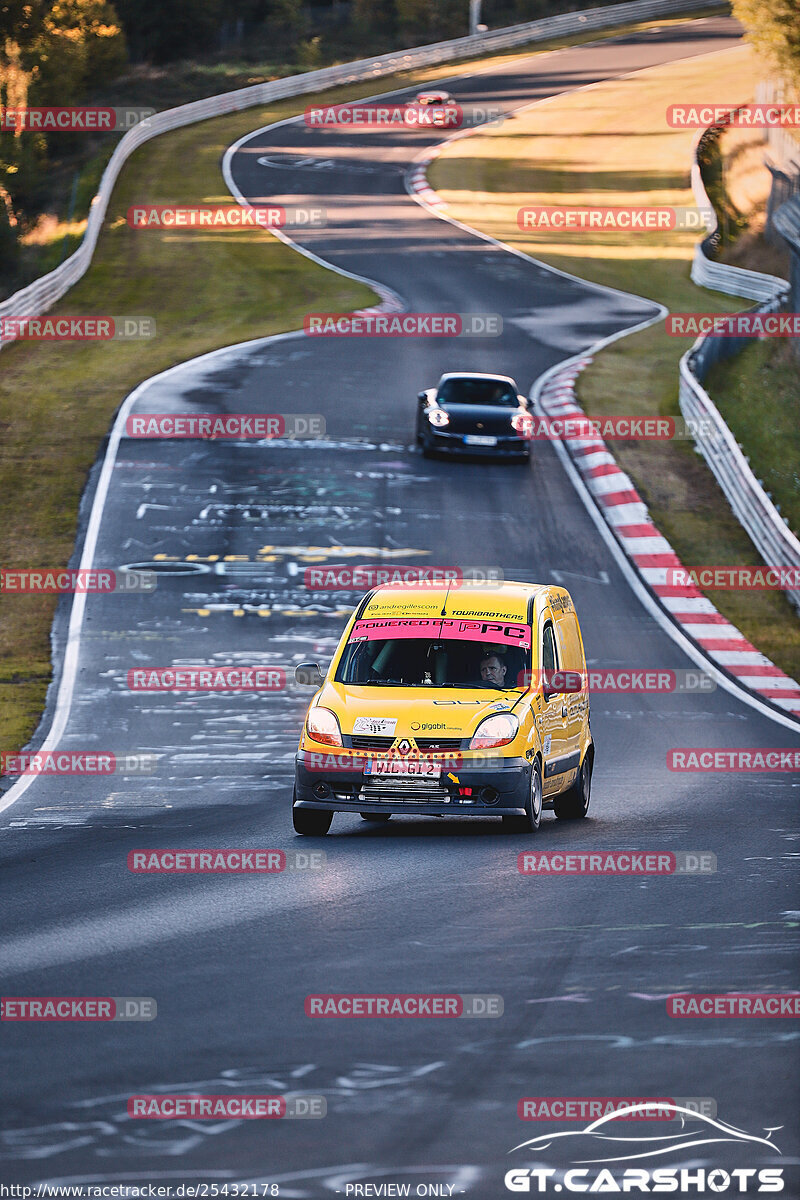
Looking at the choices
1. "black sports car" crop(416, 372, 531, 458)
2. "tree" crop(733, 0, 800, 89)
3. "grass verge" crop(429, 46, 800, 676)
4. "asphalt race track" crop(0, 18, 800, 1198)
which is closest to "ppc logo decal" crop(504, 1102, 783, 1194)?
"asphalt race track" crop(0, 18, 800, 1198)

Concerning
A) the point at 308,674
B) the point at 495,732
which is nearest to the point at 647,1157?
the point at 495,732

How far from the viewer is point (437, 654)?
40.7ft

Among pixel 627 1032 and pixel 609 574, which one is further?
pixel 609 574

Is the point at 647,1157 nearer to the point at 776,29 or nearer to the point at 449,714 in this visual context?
the point at 449,714

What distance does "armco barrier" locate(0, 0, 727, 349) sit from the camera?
42.9m

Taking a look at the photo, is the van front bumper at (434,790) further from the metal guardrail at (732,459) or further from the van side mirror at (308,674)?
the metal guardrail at (732,459)

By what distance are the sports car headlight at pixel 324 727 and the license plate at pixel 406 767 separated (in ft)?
1.21

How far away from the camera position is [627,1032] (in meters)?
6.95

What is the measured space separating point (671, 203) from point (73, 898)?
1990 inches

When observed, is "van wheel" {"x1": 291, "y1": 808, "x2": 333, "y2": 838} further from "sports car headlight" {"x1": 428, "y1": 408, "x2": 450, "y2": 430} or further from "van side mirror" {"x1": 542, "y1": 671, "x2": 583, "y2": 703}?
Result: "sports car headlight" {"x1": 428, "y1": 408, "x2": 450, "y2": 430}

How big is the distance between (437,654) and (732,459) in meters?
15.9

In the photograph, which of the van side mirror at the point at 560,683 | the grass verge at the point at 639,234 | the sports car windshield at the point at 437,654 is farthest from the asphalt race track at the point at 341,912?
the grass verge at the point at 639,234

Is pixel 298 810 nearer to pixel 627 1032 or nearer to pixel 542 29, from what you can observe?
pixel 627 1032

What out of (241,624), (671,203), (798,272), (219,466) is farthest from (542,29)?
(241,624)
